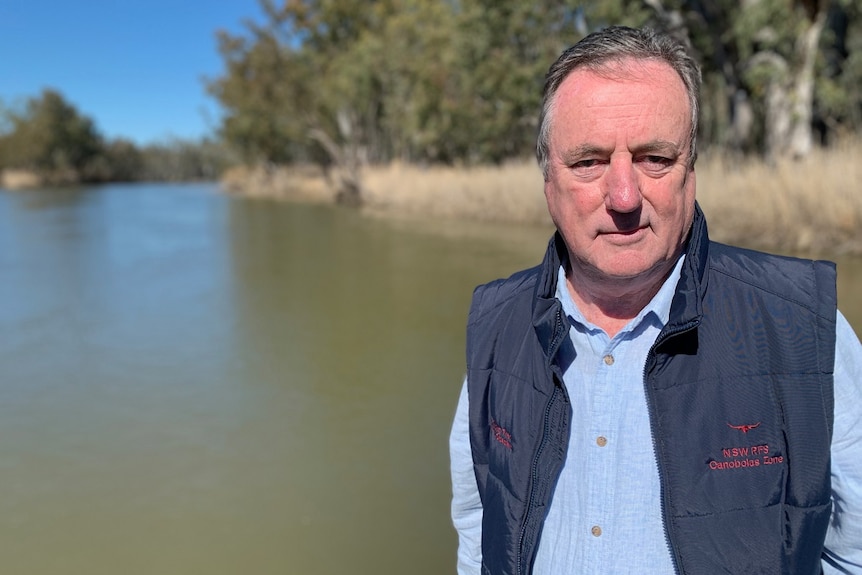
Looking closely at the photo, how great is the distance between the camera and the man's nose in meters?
1.21

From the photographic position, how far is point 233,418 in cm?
385

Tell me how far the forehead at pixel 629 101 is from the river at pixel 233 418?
1885 mm

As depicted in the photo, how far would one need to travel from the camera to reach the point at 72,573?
2451 millimetres

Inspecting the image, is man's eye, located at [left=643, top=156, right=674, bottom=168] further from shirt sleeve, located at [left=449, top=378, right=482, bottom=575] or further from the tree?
the tree

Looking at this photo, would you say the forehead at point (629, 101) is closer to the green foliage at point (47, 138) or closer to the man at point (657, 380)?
the man at point (657, 380)

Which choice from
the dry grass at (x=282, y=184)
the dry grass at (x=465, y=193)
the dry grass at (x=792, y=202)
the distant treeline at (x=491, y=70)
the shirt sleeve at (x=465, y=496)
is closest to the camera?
the shirt sleeve at (x=465, y=496)

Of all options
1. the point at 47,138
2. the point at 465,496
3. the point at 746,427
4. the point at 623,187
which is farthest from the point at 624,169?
the point at 47,138

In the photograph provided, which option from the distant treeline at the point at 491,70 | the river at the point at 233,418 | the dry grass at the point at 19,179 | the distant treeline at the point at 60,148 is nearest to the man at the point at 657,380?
the river at the point at 233,418

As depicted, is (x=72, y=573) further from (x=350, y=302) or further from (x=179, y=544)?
(x=350, y=302)

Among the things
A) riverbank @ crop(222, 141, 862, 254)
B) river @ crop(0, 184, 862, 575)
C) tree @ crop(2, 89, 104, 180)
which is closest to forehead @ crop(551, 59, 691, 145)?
river @ crop(0, 184, 862, 575)

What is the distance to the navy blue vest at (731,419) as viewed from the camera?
113 cm

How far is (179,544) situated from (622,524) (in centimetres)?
206

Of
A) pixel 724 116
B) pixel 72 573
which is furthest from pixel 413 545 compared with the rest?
pixel 724 116

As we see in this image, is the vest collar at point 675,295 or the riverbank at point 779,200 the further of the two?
the riverbank at point 779,200
